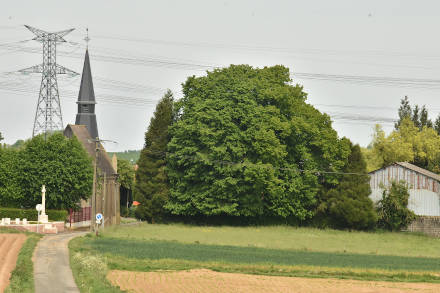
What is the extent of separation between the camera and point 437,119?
113062mm

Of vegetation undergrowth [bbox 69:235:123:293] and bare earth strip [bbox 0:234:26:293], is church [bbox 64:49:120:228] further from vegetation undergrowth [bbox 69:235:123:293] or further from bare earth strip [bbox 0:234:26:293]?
vegetation undergrowth [bbox 69:235:123:293]

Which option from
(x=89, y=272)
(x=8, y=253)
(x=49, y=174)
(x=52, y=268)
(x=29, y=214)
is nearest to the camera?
(x=89, y=272)

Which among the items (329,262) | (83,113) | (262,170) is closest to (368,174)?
(262,170)

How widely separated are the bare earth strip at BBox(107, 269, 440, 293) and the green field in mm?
2187

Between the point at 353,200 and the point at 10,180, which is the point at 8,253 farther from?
the point at 353,200

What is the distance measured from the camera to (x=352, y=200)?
2817 inches

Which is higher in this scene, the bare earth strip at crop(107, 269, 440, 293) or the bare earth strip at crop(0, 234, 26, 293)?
the bare earth strip at crop(0, 234, 26, 293)

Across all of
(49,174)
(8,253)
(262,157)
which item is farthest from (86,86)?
(8,253)

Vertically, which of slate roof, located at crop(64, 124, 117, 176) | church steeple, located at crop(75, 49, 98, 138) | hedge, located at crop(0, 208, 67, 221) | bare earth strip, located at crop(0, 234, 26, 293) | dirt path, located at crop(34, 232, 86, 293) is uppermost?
church steeple, located at crop(75, 49, 98, 138)

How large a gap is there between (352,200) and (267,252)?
23976mm

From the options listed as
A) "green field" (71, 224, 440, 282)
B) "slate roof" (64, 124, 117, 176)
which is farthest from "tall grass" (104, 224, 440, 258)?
"slate roof" (64, 124, 117, 176)

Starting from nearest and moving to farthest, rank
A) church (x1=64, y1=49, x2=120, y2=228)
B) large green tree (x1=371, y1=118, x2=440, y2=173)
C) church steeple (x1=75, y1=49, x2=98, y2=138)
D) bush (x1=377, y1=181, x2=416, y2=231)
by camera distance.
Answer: bush (x1=377, y1=181, x2=416, y2=231) < church (x1=64, y1=49, x2=120, y2=228) < large green tree (x1=371, y1=118, x2=440, y2=173) < church steeple (x1=75, y1=49, x2=98, y2=138)

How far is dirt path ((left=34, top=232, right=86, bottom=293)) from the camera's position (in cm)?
3039

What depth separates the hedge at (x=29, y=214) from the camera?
6862 centimetres
